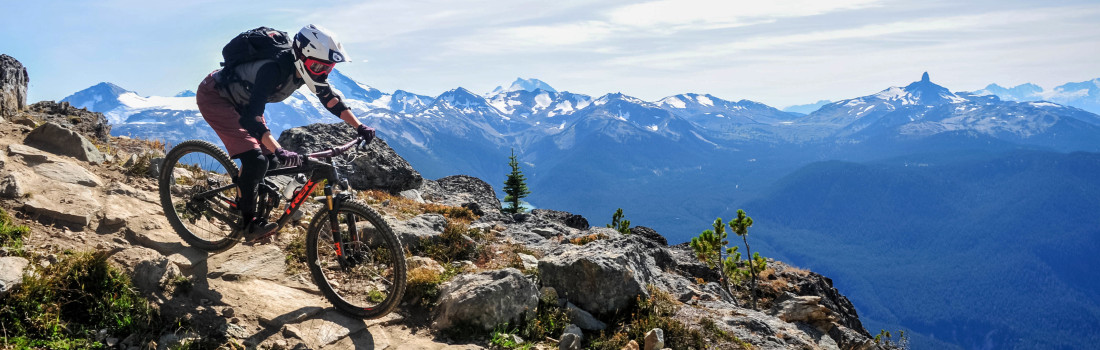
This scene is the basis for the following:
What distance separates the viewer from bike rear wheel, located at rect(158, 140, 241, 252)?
789 centimetres

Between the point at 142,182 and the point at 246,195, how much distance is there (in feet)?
17.1

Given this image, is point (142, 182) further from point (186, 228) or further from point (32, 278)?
point (32, 278)

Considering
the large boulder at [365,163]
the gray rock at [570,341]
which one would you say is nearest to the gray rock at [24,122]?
the large boulder at [365,163]

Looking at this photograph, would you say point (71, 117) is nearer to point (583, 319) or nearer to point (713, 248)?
point (583, 319)

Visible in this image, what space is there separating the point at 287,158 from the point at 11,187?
4.69 meters

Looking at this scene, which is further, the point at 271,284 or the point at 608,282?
the point at 608,282

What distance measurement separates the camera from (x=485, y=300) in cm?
761

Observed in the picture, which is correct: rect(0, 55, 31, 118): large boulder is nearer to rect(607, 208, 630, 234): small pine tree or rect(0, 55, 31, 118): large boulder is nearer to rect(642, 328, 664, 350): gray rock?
rect(642, 328, 664, 350): gray rock

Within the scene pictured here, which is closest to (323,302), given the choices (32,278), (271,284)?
(271,284)

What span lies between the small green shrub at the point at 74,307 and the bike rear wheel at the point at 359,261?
1937mm

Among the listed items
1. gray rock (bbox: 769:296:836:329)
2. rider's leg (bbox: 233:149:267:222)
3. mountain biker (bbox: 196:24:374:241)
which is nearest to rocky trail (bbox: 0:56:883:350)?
mountain biker (bbox: 196:24:374:241)

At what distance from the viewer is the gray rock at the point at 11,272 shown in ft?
18.7

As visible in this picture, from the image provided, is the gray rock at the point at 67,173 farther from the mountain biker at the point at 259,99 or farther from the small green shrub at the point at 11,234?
the mountain biker at the point at 259,99

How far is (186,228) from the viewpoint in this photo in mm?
8336
